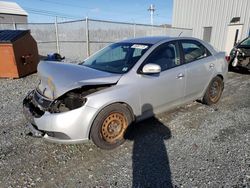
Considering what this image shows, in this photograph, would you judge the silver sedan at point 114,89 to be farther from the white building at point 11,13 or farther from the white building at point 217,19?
the white building at point 11,13

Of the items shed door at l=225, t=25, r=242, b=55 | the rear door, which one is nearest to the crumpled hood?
the rear door

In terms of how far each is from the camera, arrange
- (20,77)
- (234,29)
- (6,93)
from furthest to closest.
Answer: (234,29) < (20,77) < (6,93)

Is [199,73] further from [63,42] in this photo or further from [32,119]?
[63,42]

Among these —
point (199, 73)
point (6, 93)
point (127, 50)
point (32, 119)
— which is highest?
point (127, 50)

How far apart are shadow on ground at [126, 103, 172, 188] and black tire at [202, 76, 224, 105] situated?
142 centimetres

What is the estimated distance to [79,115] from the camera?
2701mm

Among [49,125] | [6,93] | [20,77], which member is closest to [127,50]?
[49,125]

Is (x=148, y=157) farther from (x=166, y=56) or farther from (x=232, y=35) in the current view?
(x=232, y=35)

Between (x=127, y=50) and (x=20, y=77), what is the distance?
5403 millimetres

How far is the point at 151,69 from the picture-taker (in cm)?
318

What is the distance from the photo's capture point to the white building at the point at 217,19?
1302 centimetres

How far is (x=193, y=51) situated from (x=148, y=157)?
245 centimetres

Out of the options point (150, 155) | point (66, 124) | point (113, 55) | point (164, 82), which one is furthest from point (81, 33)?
point (150, 155)

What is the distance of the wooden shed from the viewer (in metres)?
7.17
